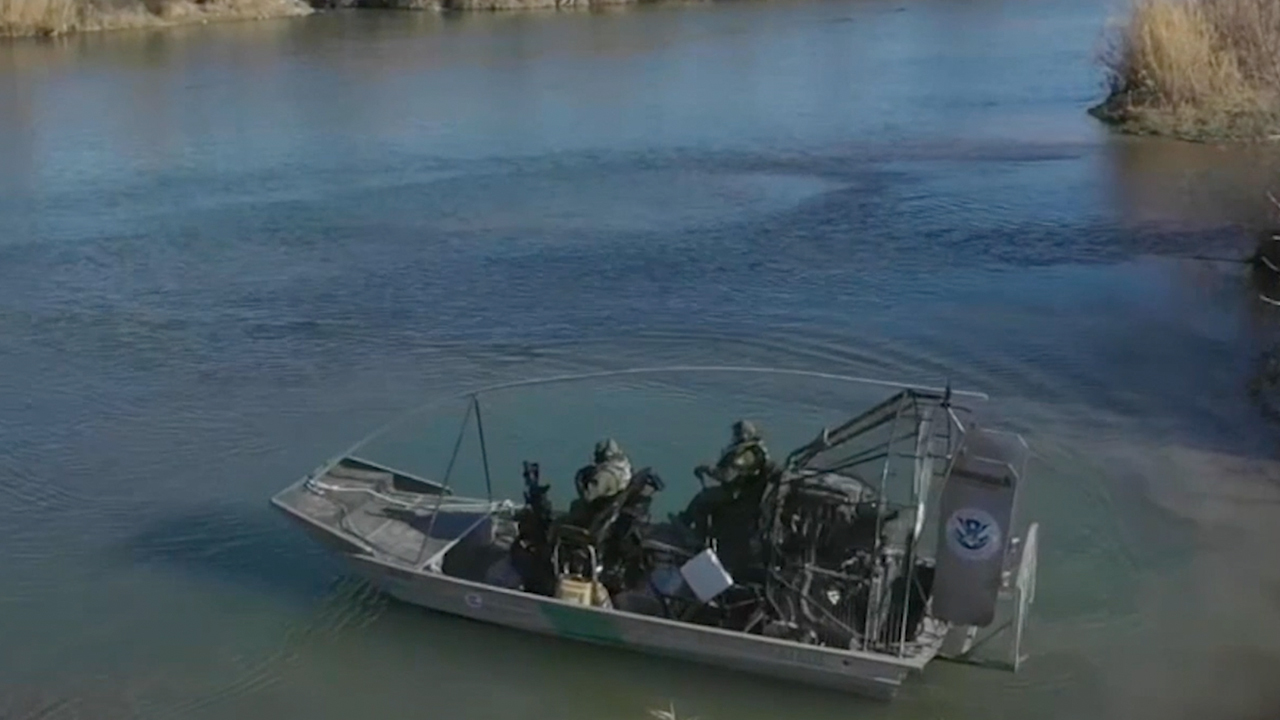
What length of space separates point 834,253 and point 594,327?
363 cm

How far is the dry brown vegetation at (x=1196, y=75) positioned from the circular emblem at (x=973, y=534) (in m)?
15.2

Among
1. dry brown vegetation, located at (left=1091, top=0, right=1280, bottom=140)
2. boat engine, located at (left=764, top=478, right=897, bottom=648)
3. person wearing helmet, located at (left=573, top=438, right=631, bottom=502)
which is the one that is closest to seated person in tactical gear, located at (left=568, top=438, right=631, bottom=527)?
person wearing helmet, located at (left=573, top=438, right=631, bottom=502)

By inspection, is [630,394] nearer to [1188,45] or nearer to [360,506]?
[360,506]

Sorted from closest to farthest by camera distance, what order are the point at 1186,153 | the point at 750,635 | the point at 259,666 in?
the point at 750,635 → the point at 259,666 → the point at 1186,153

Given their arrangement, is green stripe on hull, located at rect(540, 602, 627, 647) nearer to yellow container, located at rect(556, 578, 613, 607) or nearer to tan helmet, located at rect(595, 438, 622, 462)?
yellow container, located at rect(556, 578, 613, 607)

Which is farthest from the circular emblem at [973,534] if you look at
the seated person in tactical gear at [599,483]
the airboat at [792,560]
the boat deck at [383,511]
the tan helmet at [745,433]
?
the boat deck at [383,511]

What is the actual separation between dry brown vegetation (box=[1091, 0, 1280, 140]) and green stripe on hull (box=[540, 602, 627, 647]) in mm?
15513

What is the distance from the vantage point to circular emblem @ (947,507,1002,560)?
7.53 metres

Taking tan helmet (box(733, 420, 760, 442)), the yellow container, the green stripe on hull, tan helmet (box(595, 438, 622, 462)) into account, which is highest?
tan helmet (box(733, 420, 760, 442))

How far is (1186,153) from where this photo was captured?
2180 centimetres

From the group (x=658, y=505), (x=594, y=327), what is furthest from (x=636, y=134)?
(x=658, y=505)

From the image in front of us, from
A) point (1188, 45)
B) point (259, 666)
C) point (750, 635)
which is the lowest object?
point (259, 666)

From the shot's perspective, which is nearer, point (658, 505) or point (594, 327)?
point (658, 505)

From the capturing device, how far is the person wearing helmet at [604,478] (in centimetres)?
848
